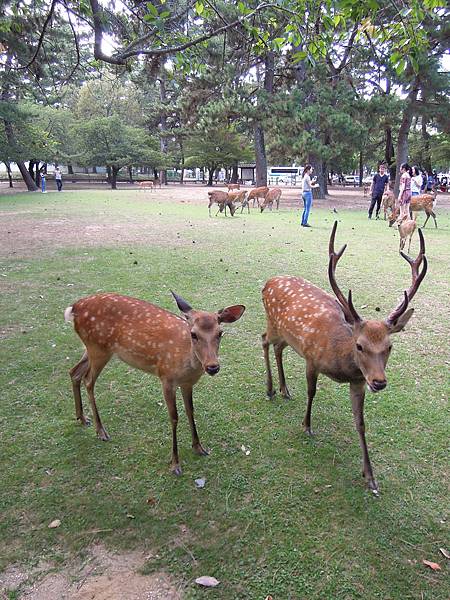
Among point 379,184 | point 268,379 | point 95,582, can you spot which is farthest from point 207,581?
point 379,184

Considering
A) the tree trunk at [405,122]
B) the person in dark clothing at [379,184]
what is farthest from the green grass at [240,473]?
the tree trunk at [405,122]

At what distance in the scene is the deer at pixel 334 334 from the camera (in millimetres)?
2396

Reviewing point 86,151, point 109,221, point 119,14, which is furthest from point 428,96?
point 86,151

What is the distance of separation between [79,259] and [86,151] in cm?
2671

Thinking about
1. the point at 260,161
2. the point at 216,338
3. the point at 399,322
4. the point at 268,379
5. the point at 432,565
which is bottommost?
the point at 432,565

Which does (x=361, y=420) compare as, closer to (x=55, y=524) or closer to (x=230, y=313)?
(x=230, y=313)

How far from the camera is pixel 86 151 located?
3167 centimetres

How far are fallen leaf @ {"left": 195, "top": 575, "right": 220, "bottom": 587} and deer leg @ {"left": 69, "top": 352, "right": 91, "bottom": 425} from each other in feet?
5.15

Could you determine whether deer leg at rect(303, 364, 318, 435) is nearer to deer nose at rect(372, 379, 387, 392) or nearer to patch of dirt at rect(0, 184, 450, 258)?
deer nose at rect(372, 379, 387, 392)

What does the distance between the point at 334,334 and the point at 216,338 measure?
2.82 feet

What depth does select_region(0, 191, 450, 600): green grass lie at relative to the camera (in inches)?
86.2

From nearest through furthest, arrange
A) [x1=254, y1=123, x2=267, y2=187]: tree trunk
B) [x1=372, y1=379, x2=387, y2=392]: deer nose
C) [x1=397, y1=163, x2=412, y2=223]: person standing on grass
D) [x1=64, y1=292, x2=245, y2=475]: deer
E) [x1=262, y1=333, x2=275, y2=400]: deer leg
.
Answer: [x1=372, y1=379, x2=387, y2=392]: deer nose → [x1=64, y1=292, x2=245, y2=475]: deer → [x1=262, y1=333, x2=275, y2=400]: deer leg → [x1=397, y1=163, x2=412, y2=223]: person standing on grass → [x1=254, y1=123, x2=267, y2=187]: tree trunk

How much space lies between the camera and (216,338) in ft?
8.36

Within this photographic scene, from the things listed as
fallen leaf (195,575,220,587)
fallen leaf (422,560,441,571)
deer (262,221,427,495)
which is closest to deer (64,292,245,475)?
deer (262,221,427,495)
